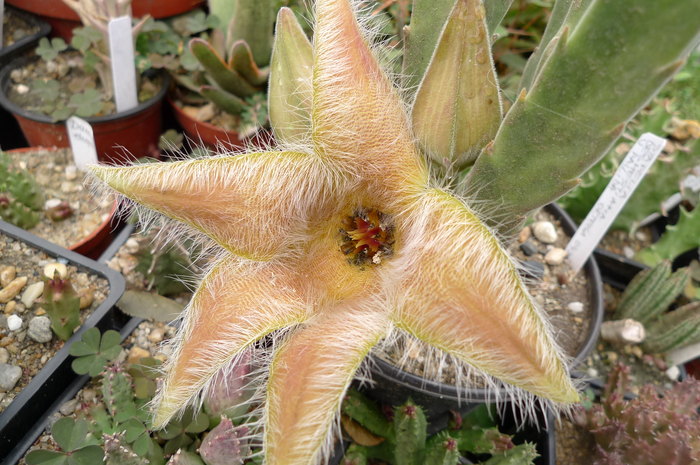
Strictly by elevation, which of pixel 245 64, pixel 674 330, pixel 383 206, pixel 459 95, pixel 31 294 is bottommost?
pixel 674 330

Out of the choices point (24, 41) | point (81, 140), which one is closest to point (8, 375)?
point (81, 140)

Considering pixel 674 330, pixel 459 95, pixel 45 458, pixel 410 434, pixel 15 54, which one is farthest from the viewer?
pixel 15 54

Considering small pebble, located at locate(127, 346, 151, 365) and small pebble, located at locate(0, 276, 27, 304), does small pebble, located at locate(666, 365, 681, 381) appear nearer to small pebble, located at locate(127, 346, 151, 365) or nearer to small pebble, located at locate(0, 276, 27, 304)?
small pebble, located at locate(127, 346, 151, 365)

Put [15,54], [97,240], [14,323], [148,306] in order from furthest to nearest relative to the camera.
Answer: [15,54] → [97,240] → [148,306] → [14,323]

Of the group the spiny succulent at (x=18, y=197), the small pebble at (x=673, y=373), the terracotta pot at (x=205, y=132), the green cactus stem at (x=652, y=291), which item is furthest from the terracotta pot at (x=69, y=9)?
the small pebble at (x=673, y=373)

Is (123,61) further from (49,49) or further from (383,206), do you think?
(383,206)

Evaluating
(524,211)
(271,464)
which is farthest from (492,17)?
(271,464)

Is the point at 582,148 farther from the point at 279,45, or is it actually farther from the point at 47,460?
the point at 47,460

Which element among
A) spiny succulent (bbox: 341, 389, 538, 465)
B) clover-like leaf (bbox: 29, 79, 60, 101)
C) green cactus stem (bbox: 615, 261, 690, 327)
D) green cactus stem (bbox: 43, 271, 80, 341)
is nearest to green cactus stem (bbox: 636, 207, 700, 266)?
green cactus stem (bbox: 615, 261, 690, 327)
